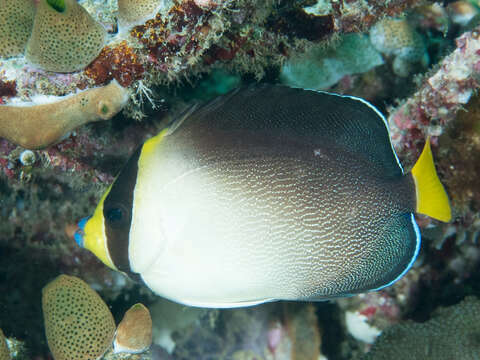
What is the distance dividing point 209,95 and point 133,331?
1901 mm

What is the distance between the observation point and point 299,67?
298 centimetres

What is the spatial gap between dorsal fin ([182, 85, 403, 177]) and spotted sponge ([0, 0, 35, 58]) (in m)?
0.96

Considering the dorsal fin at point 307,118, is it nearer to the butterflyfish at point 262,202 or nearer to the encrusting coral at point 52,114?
the butterflyfish at point 262,202

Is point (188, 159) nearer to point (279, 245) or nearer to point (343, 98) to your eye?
point (279, 245)

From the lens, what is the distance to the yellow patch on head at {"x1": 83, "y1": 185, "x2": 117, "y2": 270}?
1.69 metres

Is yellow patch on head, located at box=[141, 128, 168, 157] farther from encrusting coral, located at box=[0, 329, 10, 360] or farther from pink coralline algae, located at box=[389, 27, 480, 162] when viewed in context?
pink coralline algae, located at box=[389, 27, 480, 162]

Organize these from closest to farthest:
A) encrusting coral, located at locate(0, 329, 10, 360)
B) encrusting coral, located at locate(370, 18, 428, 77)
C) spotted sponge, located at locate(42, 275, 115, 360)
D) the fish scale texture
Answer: encrusting coral, located at locate(0, 329, 10, 360), spotted sponge, located at locate(42, 275, 115, 360), the fish scale texture, encrusting coral, located at locate(370, 18, 428, 77)

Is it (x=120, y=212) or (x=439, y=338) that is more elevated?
(x=120, y=212)

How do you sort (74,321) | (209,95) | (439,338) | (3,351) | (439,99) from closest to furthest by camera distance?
(3,351)
(74,321)
(439,99)
(439,338)
(209,95)

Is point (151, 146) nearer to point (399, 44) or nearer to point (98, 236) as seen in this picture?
point (98, 236)

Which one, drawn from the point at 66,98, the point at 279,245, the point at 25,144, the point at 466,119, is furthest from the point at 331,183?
the point at 25,144

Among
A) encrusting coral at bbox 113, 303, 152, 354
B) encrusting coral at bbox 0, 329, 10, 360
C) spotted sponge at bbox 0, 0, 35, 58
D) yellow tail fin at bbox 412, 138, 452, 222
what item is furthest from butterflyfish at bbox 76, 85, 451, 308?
spotted sponge at bbox 0, 0, 35, 58

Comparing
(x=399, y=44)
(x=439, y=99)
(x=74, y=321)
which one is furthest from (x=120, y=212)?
(x=399, y=44)

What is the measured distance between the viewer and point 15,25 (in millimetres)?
1812
